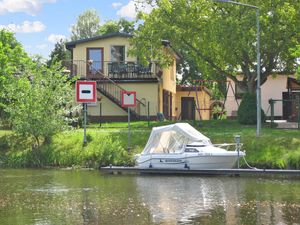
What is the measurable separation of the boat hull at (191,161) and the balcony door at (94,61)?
20017 millimetres

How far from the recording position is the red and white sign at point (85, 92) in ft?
96.1

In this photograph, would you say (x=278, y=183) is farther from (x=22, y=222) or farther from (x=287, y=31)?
(x=287, y=31)

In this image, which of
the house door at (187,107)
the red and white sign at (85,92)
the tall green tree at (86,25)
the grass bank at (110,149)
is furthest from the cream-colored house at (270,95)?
the tall green tree at (86,25)

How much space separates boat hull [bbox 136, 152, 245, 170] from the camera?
23984 mm

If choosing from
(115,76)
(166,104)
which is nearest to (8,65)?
(115,76)

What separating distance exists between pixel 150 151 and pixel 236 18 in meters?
11.6

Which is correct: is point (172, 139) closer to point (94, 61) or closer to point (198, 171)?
point (198, 171)

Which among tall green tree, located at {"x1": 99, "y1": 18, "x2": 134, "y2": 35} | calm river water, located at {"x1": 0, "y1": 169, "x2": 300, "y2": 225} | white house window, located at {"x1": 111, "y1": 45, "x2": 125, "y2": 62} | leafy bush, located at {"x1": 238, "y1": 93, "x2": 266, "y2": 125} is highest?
tall green tree, located at {"x1": 99, "y1": 18, "x2": 134, "y2": 35}

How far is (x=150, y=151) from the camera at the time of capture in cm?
2514

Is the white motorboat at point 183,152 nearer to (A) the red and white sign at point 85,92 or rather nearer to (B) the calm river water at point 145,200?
(B) the calm river water at point 145,200

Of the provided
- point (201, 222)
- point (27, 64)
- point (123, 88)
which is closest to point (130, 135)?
point (27, 64)

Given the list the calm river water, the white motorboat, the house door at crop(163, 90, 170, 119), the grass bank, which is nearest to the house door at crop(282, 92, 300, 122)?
the grass bank

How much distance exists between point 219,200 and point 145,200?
2.15 metres

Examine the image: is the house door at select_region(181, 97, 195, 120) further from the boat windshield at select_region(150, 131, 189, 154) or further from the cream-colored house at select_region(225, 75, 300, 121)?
the boat windshield at select_region(150, 131, 189, 154)
